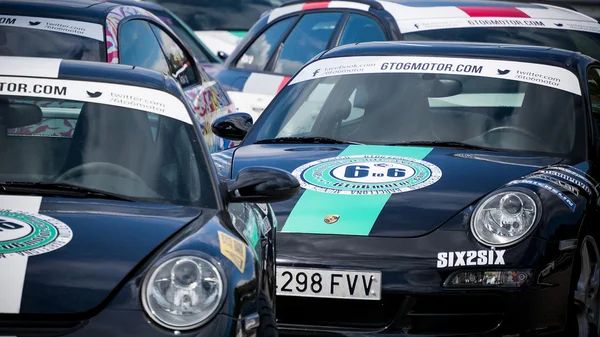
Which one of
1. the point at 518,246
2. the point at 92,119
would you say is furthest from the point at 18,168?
the point at 518,246

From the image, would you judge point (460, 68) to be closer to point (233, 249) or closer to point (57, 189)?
point (57, 189)

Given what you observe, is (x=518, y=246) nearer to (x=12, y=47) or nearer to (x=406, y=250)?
(x=406, y=250)

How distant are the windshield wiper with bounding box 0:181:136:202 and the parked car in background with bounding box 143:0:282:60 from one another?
14991 mm

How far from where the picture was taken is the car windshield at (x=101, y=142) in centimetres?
528

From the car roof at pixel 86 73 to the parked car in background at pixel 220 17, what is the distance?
14355mm

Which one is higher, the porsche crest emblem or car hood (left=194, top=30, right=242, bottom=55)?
the porsche crest emblem

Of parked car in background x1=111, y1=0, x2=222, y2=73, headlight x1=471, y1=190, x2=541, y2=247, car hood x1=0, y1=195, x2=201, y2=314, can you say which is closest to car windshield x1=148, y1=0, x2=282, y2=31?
Answer: parked car in background x1=111, y1=0, x2=222, y2=73

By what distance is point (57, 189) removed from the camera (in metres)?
5.20

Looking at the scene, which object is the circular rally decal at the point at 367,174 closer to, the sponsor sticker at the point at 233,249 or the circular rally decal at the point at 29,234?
the sponsor sticker at the point at 233,249

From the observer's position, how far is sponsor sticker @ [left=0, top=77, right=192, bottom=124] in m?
5.57

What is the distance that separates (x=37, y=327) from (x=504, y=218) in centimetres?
254

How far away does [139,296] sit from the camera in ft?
14.6

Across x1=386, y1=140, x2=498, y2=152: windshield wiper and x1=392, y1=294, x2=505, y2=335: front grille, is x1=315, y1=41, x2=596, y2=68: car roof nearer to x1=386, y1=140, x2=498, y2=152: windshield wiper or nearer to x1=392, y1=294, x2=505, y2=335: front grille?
x1=386, y1=140, x2=498, y2=152: windshield wiper

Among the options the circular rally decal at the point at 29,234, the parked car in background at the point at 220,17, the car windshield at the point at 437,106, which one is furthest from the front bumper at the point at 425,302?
the parked car in background at the point at 220,17
